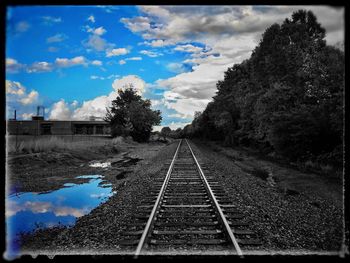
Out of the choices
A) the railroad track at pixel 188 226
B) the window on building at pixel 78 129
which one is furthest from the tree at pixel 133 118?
the railroad track at pixel 188 226

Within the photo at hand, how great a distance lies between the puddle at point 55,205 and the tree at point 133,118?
41016 millimetres

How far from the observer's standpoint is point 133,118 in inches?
2078

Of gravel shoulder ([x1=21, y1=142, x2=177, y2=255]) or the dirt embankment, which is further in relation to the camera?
the dirt embankment

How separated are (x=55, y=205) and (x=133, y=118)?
44.6 m

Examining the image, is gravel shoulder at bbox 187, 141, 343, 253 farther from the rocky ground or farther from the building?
the building

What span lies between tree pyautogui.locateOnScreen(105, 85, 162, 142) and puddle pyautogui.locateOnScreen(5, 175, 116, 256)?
4102cm

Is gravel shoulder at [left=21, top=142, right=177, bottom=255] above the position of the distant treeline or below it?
below

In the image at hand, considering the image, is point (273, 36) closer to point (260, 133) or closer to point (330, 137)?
point (260, 133)

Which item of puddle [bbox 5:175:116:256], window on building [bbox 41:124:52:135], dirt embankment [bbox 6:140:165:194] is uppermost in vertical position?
window on building [bbox 41:124:52:135]

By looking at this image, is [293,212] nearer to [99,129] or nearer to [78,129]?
[78,129]

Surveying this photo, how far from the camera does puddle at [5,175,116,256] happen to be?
6.96 meters

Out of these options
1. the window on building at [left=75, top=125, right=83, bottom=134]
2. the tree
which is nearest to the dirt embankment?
the tree
